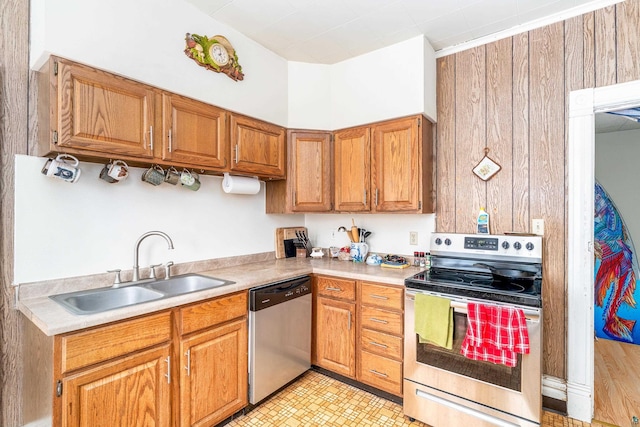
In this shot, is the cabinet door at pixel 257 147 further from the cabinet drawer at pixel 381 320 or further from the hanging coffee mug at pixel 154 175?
the cabinet drawer at pixel 381 320

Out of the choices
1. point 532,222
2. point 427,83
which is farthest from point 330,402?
point 427,83

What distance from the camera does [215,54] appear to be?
6.99 ft

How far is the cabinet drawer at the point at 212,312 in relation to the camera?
170 cm

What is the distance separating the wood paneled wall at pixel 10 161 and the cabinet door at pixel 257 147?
113 cm

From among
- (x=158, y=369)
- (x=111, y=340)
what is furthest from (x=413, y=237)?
(x=111, y=340)

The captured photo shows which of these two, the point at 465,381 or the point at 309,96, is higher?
the point at 309,96

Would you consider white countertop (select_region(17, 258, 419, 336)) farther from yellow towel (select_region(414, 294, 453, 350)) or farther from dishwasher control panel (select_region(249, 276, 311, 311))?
yellow towel (select_region(414, 294, 453, 350))

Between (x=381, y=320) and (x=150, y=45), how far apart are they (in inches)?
89.4

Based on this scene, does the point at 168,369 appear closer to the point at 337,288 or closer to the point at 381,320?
the point at 337,288

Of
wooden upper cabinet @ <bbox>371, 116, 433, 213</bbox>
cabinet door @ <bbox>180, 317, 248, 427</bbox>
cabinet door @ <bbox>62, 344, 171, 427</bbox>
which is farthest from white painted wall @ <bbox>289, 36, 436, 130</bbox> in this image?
cabinet door @ <bbox>62, 344, 171, 427</bbox>

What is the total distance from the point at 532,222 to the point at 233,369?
2231mm

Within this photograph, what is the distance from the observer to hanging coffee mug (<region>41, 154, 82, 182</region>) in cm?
159

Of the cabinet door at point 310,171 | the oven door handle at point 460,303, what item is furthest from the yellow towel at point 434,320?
the cabinet door at point 310,171

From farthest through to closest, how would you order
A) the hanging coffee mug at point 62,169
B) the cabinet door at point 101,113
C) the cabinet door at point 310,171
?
the cabinet door at point 310,171 < the hanging coffee mug at point 62,169 < the cabinet door at point 101,113
